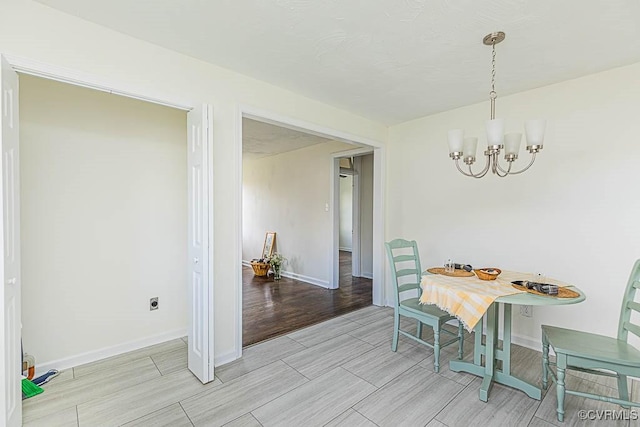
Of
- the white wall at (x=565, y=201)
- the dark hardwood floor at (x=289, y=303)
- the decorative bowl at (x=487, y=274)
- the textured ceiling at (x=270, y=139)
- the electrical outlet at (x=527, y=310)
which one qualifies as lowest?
the dark hardwood floor at (x=289, y=303)

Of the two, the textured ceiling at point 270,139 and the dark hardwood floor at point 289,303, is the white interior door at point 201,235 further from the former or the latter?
the textured ceiling at point 270,139

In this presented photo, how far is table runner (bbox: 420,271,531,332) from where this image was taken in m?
1.97

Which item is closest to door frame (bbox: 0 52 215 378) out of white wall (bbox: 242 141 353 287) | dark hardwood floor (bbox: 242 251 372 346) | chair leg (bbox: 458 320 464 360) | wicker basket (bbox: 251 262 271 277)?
dark hardwood floor (bbox: 242 251 372 346)

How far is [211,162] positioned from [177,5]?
0.98m

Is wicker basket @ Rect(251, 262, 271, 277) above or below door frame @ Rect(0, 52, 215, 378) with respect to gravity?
below

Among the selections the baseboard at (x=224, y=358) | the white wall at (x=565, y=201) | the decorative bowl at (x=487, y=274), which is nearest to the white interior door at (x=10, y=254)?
the baseboard at (x=224, y=358)

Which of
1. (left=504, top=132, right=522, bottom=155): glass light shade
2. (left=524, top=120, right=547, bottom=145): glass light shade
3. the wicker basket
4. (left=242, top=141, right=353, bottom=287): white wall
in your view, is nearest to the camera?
(left=524, top=120, right=547, bottom=145): glass light shade

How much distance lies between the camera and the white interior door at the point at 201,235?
2.23 meters

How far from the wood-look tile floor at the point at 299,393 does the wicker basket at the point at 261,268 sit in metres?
3.06

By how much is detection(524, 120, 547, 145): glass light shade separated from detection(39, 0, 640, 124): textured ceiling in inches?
25.0

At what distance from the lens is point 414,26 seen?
192 cm

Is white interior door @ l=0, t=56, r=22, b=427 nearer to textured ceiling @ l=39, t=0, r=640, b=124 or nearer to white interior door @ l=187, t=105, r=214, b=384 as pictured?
textured ceiling @ l=39, t=0, r=640, b=124

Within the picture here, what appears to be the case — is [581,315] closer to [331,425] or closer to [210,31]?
[331,425]

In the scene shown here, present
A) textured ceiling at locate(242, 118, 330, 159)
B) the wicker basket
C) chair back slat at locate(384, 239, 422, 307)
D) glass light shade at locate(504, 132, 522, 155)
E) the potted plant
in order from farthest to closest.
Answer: the wicker basket < the potted plant < textured ceiling at locate(242, 118, 330, 159) < chair back slat at locate(384, 239, 422, 307) < glass light shade at locate(504, 132, 522, 155)
